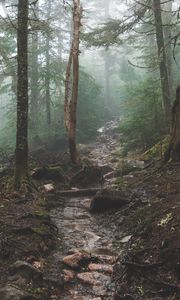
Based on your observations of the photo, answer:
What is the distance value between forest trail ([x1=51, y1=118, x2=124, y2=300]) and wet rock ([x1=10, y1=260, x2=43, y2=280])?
0.46 m

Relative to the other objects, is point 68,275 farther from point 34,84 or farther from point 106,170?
point 34,84

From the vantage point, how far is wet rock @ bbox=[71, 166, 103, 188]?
A: 13.7 m

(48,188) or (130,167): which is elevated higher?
(130,167)

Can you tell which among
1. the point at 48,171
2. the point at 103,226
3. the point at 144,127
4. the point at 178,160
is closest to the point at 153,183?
the point at 178,160

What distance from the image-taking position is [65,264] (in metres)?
6.24

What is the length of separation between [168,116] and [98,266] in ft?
34.5

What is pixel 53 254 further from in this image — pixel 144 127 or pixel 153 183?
pixel 144 127

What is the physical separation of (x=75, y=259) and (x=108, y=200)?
11.2ft

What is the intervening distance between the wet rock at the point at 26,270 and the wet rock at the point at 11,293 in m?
0.47

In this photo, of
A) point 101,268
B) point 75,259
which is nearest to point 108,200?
point 75,259

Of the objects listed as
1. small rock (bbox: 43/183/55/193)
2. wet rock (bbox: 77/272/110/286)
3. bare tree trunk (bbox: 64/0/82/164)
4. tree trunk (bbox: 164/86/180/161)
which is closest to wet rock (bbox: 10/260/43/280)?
wet rock (bbox: 77/272/110/286)

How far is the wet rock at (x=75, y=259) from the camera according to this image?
6184 mm

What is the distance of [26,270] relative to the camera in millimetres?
5461

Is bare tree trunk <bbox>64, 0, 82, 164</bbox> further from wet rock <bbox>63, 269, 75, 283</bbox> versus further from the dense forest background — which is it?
wet rock <bbox>63, 269, 75, 283</bbox>
